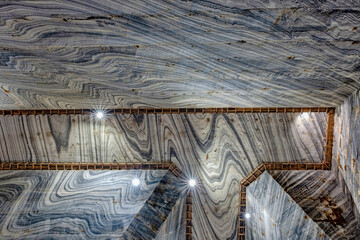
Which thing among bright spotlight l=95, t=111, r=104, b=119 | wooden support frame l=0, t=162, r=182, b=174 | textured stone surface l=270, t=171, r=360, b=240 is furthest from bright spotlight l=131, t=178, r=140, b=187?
textured stone surface l=270, t=171, r=360, b=240

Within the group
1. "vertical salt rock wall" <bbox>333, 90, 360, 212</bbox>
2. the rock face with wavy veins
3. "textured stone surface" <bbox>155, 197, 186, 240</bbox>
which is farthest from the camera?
"textured stone surface" <bbox>155, 197, 186, 240</bbox>

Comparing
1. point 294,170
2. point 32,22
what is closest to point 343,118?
point 294,170

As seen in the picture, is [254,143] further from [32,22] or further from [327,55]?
[32,22]

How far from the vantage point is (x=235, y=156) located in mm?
3324

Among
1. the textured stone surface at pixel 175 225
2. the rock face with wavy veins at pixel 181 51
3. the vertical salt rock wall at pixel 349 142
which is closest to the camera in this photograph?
the rock face with wavy veins at pixel 181 51

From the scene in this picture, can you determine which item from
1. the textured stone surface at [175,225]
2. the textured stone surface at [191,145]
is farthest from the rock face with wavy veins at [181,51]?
the textured stone surface at [175,225]

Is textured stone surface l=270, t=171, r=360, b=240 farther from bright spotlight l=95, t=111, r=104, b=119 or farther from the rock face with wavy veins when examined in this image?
bright spotlight l=95, t=111, r=104, b=119

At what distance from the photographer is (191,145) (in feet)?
10.9

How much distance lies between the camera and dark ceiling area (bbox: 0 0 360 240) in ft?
6.13

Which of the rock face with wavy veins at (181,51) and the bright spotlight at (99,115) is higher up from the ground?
the bright spotlight at (99,115)

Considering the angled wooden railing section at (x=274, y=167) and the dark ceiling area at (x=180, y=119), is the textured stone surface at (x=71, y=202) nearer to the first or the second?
the dark ceiling area at (x=180, y=119)

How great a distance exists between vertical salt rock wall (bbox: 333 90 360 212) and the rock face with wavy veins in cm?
16

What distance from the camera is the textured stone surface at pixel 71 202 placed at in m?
2.70

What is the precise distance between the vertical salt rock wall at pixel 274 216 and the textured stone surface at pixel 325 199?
80 millimetres
